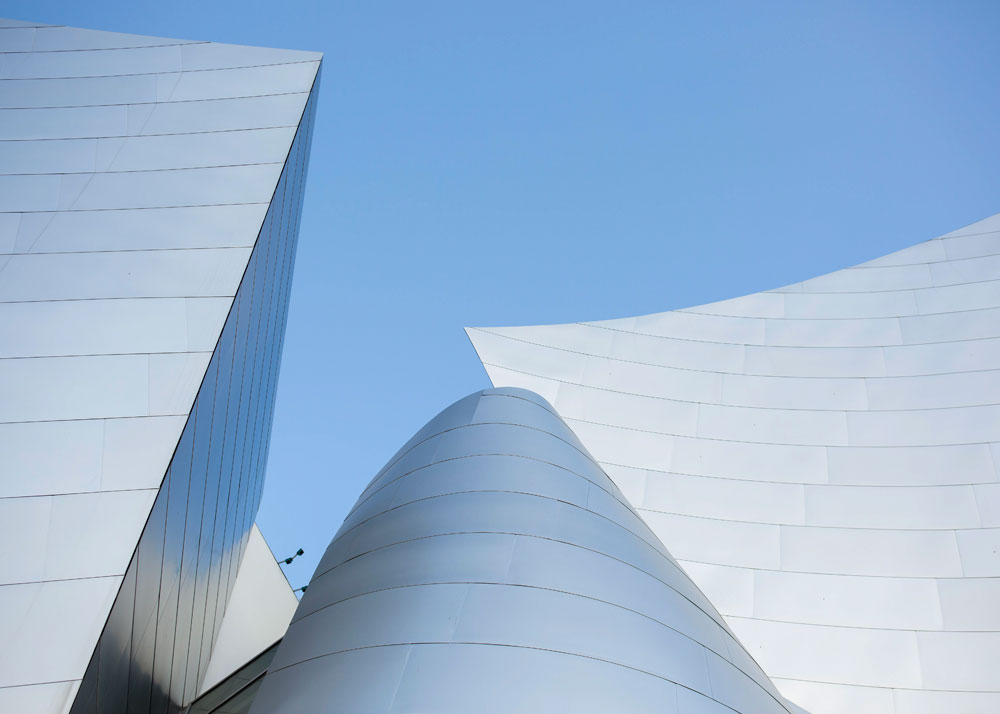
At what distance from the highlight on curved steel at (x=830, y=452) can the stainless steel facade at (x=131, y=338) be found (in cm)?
732

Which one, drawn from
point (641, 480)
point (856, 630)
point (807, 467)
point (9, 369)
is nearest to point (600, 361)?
point (641, 480)

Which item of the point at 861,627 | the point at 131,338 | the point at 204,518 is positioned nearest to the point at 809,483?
the point at 861,627

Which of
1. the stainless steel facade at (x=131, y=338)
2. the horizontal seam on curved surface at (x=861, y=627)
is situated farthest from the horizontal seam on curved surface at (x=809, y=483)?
the stainless steel facade at (x=131, y=338)

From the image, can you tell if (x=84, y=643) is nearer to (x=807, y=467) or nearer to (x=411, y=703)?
(x=411, y=703)

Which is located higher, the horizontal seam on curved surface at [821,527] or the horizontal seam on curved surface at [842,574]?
the horizontal seam on curved surface at [821,527]

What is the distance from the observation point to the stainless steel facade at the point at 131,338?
8328 millimetres

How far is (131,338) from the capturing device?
10.7 meters

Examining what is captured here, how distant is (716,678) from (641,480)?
10.8 meters

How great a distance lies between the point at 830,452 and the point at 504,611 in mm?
12093

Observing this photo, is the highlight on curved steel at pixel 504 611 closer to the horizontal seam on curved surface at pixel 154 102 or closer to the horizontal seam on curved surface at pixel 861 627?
the horizontal seam on curved surface at pixel 861 627

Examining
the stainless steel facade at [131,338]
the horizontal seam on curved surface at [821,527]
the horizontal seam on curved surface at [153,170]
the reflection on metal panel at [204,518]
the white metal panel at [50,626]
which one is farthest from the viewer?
the horizontal seam on curved surface at [821,527]

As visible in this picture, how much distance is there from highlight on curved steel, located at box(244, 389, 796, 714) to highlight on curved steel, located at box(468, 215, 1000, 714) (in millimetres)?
6771

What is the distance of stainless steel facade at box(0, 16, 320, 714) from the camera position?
8328 millimetres

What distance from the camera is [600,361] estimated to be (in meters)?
19.4
